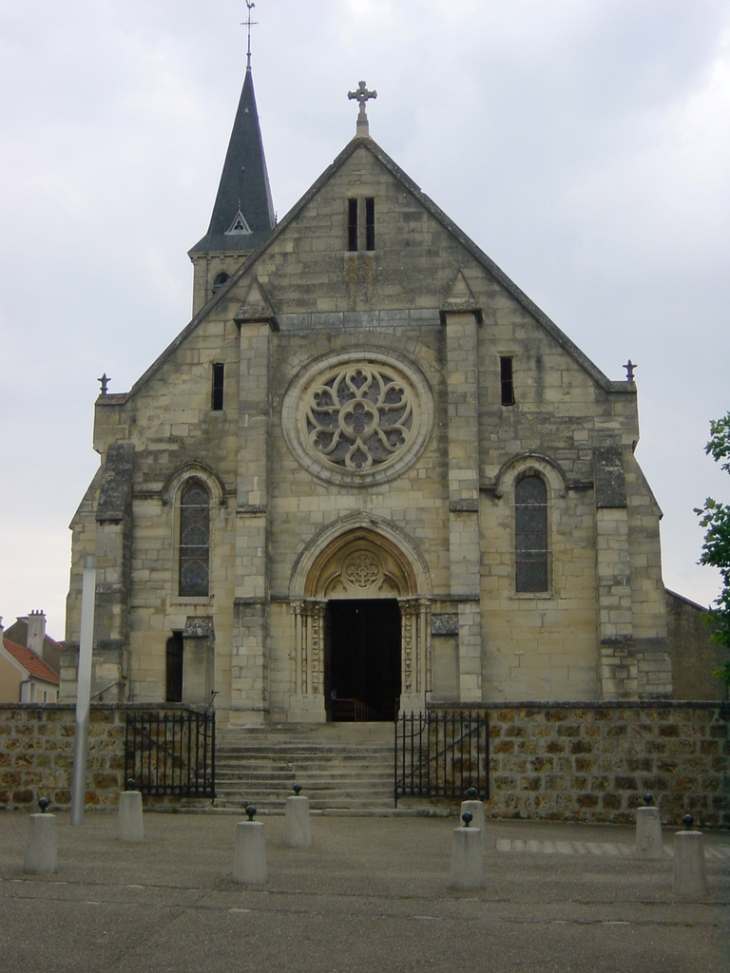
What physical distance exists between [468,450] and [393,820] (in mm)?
8852

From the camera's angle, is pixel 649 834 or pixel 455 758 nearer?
pixel 649 834

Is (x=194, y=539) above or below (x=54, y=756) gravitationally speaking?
above

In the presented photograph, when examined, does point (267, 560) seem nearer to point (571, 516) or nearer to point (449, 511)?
point (449, 511)

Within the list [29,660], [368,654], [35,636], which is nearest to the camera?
[368,654]

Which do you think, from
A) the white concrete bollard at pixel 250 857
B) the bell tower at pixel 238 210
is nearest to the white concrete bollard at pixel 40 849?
the white concrete bollard at pixel 250 857

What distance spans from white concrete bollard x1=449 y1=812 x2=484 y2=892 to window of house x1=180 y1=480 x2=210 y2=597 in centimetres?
1449

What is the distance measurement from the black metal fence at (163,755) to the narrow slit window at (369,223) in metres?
11.8

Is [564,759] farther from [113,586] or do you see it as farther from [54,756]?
[113,586]

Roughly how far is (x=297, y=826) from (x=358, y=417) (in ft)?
42.3

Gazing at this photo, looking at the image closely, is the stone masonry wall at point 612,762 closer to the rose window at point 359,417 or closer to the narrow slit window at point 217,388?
the rose window at point 359,417

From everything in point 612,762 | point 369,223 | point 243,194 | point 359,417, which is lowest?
point 612,762

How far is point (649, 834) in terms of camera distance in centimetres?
1409

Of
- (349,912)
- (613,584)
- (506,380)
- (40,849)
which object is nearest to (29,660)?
(506,380)

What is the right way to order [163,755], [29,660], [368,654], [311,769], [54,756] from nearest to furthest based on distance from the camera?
[54,756] < [163,755] < [311,769] < [368,654] < [29,660]
